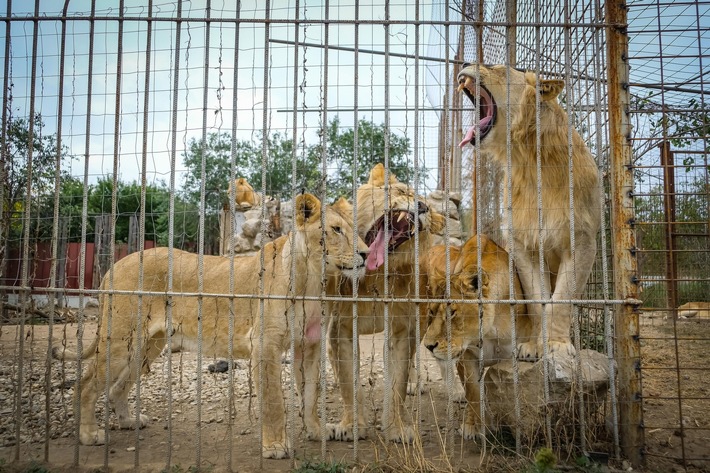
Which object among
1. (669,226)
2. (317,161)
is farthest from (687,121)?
(317,161)

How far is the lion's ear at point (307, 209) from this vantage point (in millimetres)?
5074

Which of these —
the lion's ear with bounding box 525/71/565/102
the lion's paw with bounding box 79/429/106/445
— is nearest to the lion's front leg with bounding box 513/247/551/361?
the lion's ear with bounding box 525/71/565/102

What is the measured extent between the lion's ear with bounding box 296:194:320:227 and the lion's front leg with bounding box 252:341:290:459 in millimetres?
1171

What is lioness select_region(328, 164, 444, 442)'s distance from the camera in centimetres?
536

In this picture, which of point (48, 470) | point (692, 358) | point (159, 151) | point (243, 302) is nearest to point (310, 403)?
point (243, 302)

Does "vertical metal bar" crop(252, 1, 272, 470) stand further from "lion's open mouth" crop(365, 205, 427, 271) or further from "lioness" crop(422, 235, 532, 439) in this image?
"lioness" crop(422, 235, 532, 439)

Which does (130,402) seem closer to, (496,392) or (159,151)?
(159,151)

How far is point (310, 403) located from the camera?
5.52 metres

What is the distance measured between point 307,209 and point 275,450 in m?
2.13

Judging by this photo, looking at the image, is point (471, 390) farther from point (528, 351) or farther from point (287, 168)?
point (287, 168)

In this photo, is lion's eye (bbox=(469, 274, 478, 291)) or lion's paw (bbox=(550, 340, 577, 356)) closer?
lion's paw (bbox=(550, 340, 577, 356))

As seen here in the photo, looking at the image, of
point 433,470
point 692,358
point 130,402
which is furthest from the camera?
point 692,358

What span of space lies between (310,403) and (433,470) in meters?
1.69

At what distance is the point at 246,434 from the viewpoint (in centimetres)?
585
